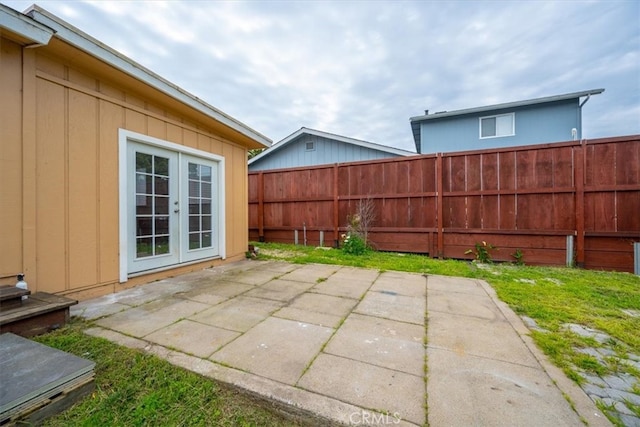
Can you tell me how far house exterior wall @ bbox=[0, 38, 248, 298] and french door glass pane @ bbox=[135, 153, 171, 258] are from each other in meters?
0.31

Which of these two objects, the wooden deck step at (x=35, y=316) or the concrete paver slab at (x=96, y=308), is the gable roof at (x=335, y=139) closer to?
the concrete paver slab at (x=96, y=308)

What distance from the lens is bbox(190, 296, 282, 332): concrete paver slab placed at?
208 cm

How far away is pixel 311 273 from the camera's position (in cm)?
382

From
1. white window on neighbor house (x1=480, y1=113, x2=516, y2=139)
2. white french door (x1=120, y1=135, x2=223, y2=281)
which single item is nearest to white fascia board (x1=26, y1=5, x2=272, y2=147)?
white french door (x1=120, y1=135, x2=223, y2=281)

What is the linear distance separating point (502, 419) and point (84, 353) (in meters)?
2.41

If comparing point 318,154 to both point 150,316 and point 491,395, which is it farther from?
point 491,395

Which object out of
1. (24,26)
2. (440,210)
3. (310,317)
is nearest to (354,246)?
(440,210)

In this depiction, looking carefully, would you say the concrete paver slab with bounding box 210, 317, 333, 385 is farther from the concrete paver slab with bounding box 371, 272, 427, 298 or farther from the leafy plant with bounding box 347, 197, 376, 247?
the leafy plant with bounding box 347, 197, 376, 247

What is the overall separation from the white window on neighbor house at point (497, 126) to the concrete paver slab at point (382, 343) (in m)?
9.75

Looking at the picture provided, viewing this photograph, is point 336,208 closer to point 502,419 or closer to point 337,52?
point 337,52

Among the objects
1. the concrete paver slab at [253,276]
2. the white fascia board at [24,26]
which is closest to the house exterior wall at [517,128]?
the concrete paver slab at [253,276]

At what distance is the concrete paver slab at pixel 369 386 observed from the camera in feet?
3.94

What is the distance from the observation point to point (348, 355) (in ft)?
5.40

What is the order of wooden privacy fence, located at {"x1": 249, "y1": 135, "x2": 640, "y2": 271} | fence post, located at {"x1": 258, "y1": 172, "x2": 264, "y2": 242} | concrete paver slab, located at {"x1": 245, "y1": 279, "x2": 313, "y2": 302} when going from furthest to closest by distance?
1. fence post, located at {"x1": 258, "y1": 172, "x2": 264, "y2": 242}
2. wooden privacy fence, located at {"x1": 249, "y1": 135, "x2": 640, "y2": 271}
3. concrete paver slab, located at {"x1": 245, "y1": 279, "x2": 313, "y2": 302}
